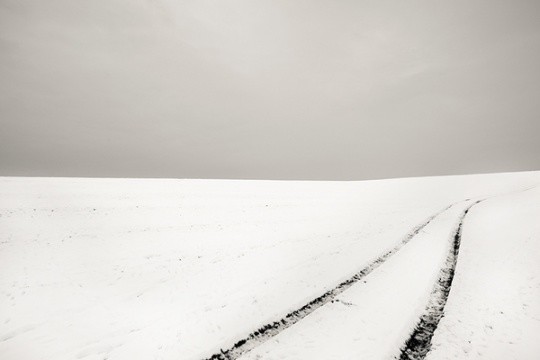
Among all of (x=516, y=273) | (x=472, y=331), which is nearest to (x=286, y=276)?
(x=472, y=331)

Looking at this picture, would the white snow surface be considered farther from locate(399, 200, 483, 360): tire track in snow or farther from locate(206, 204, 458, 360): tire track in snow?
locate(206, 204, 458, 360): tire track in snow

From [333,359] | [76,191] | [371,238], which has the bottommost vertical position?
[333,359]

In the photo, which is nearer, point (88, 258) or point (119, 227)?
point (88, 258)

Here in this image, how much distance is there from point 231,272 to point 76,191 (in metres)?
19.9

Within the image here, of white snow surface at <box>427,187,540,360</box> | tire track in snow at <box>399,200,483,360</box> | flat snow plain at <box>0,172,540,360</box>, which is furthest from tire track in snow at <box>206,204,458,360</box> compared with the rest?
white snow surface at <box>427,187,540,360</box>

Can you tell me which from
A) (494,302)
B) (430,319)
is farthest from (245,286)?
(494,302)

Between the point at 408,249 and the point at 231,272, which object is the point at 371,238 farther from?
the point at 231,272

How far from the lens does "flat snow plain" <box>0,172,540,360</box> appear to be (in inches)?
196

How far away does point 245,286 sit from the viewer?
741 centimetres

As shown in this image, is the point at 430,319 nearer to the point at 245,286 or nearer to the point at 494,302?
the point at 494,302

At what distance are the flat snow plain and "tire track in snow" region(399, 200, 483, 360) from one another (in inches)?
5.4

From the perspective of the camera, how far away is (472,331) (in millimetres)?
5191

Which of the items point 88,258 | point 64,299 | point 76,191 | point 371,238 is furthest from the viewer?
point 76,191

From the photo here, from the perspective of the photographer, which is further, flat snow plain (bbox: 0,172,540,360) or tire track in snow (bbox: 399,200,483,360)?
flat snow plain (bbox: 0,172,540,360)
